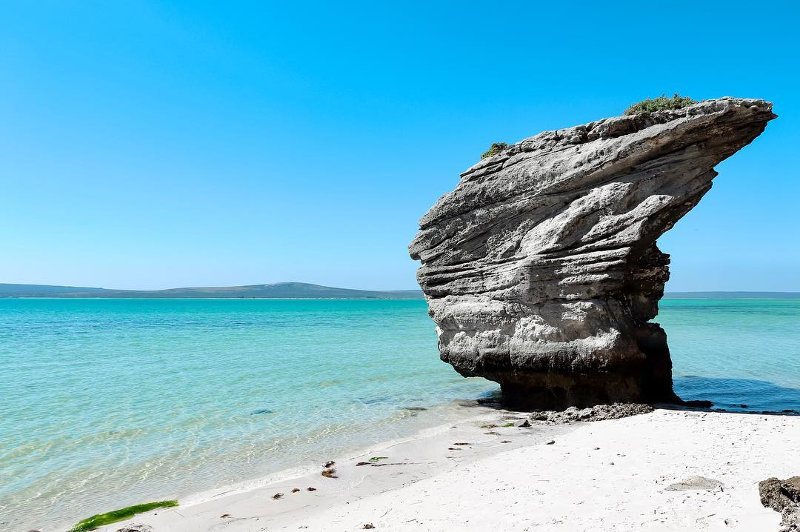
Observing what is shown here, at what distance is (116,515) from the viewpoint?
781cm

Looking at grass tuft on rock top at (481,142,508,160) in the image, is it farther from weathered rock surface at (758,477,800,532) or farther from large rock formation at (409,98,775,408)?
weathered rock surface at (758,477,800,532)

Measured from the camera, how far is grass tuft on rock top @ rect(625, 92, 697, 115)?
12.6 metres

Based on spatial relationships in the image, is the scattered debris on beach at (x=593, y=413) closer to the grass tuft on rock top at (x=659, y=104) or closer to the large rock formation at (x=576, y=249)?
the large rock formation at (x=576, y=249)

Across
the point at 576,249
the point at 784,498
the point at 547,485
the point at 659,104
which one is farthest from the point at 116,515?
the point at 659,104

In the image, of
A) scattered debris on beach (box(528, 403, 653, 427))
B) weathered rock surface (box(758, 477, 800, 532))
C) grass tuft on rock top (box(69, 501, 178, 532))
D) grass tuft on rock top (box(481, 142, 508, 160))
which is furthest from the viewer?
grass tuft on rock top (box(481, 142, 508, 160))

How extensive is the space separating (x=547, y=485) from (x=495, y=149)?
10497 millimetres

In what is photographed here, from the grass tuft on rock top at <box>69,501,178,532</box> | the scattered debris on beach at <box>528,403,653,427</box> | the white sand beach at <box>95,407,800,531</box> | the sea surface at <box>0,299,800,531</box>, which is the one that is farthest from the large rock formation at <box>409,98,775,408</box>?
the grass tuft on rock top at <box>69,501,178,532</box>

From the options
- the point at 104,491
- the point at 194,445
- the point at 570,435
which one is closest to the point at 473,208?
the point at 570,435

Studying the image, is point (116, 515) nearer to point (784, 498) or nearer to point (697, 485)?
point (697, 485)

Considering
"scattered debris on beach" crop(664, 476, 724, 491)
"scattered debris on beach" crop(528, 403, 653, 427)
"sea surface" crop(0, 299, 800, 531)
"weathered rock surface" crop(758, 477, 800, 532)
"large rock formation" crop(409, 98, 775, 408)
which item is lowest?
"sea surface" crop(0, 299, 800, 531)

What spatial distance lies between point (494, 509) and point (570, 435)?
4661mm

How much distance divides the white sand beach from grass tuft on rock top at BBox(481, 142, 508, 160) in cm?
820

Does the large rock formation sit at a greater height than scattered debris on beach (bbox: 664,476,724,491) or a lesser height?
greater

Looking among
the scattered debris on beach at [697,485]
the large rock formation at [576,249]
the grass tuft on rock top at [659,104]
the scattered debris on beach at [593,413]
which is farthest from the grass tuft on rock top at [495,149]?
the scattered debris on beach at [697,485]
